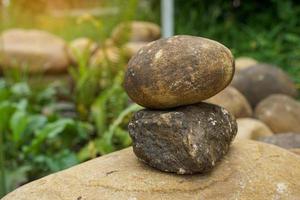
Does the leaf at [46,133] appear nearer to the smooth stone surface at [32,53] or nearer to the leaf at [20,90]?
the leaf at [20,90]

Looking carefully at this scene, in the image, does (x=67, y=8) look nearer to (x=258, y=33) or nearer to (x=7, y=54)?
(x=7, y=54)

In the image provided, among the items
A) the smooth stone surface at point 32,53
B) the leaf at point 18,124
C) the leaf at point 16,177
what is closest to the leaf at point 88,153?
the leaf at point 16,177

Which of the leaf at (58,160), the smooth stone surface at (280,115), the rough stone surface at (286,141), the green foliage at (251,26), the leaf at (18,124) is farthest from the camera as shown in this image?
the green foliage at (251,26)

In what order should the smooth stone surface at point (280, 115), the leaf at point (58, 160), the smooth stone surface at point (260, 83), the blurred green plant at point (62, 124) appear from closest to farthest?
1. the leaf at point (58, 160)
2. the blurred green plant at point (62, 124)
3. the smooth stone surface at point (280, 115)
4. the smooth stone surface at point (260, 83)

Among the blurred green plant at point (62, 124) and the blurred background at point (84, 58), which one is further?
the blurred background at point (84, 58)

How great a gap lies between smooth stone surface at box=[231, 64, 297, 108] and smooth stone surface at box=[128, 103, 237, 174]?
320 centimetres

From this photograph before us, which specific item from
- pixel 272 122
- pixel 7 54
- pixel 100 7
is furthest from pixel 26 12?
pixel 272 122

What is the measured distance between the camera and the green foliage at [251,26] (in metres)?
8.31

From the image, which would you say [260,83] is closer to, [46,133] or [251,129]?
[251,129]

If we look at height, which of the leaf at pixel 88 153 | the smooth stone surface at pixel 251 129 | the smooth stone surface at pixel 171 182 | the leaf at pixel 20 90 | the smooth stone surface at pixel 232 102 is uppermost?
the smooth stone surface at pixel 171 182

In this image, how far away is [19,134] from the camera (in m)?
4.68

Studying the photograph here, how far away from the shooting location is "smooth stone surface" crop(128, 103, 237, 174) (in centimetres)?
246

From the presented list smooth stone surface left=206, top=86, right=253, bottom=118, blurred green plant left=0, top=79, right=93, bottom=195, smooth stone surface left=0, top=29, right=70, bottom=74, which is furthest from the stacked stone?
smooth stone surface left=0, top=29, right=70, bottom=74

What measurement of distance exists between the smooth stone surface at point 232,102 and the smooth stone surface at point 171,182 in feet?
6.37
